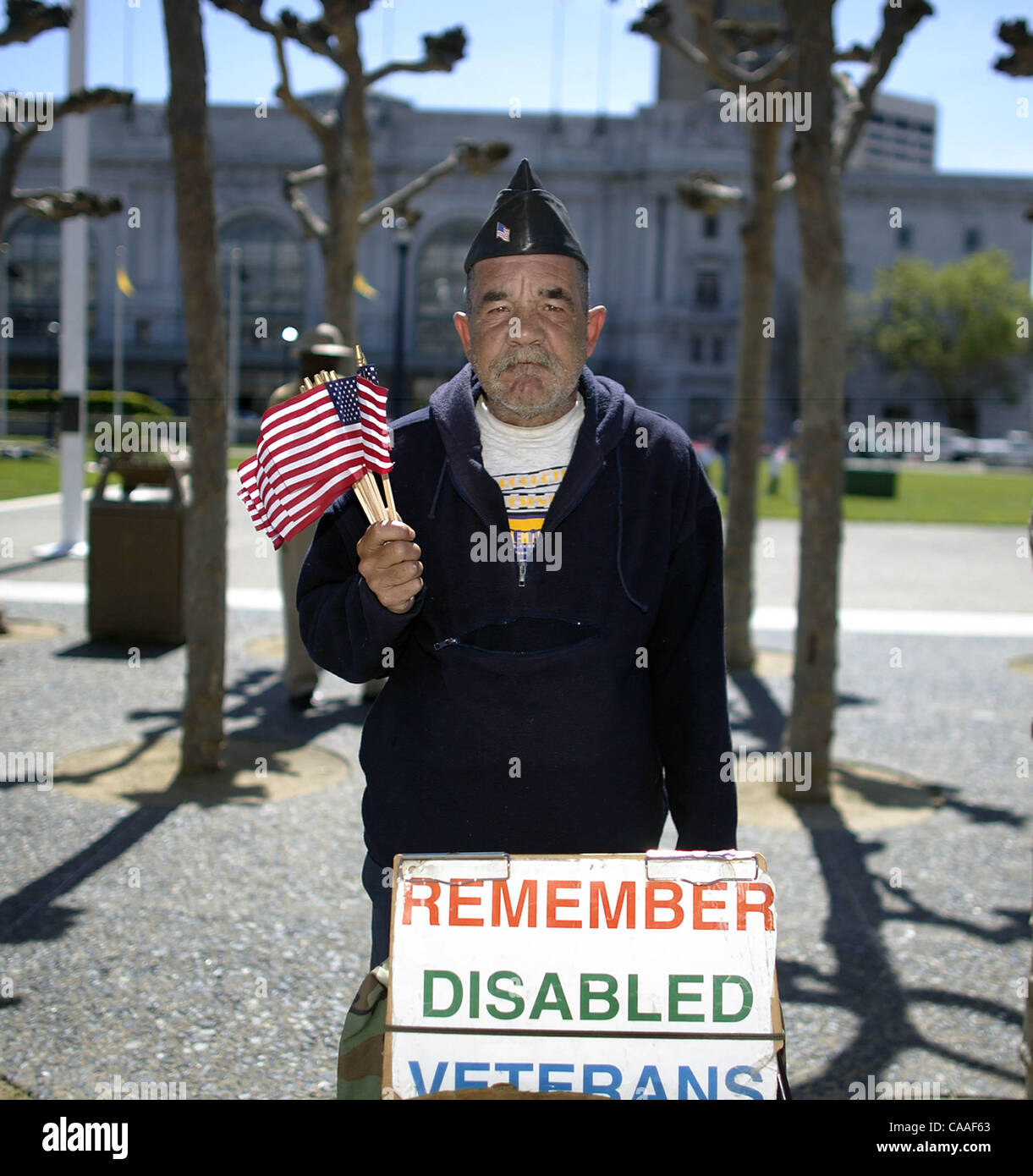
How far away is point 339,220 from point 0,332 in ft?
15.9

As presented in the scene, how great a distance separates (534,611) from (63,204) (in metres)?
10.3

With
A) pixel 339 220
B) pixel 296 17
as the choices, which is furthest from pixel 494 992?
pixel 296 17

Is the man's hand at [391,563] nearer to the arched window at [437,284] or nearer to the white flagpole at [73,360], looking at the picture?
the white flagpole at [73,360]

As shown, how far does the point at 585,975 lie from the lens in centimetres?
226

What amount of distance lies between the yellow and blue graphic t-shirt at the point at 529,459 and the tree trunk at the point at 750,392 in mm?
7401

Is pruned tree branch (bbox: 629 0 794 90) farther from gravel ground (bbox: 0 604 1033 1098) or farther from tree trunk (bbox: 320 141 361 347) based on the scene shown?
gravel ground (bbox: 0 604 1033 1098)

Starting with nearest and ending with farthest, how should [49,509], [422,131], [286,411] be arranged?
1. [286,411]
2. [49,509]
3. [422,131]

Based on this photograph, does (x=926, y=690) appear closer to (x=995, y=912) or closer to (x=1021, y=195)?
(x=995, y=912)

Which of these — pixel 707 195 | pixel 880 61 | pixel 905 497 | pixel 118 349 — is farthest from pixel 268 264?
pixel 880 61

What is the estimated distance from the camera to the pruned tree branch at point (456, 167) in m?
11.3

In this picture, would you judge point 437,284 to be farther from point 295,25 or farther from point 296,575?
point 296,575

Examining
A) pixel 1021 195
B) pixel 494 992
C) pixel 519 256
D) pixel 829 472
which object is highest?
pixel 1021 195

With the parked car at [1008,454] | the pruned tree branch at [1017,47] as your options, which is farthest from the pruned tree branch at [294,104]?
the parked car at [1008,454]

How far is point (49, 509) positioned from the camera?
2008cm
